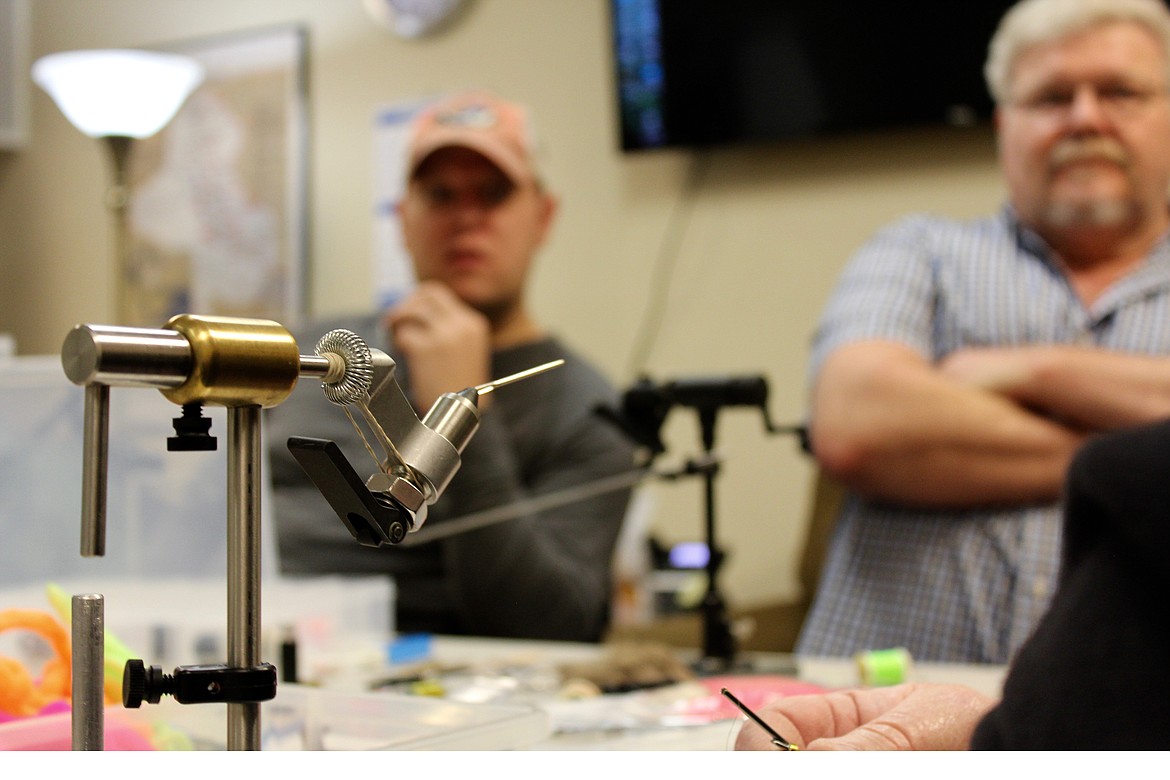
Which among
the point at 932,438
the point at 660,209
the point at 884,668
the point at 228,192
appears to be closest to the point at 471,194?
the point at 660,209

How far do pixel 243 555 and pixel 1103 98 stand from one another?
143 cm

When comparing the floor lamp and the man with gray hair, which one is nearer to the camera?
the man with gray hair

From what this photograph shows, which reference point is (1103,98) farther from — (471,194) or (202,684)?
(202,684)

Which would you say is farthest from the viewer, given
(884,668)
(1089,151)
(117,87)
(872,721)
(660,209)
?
(660,209)

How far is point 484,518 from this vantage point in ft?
4.64

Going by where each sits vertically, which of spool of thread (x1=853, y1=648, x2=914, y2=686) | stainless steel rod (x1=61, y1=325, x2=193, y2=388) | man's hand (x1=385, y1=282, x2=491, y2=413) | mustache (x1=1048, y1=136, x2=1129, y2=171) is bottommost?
spool of thread (x1=853, y1=648, x2=914, y2=686)

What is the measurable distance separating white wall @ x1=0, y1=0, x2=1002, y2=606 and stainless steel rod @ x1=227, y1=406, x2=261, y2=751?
1933 mm

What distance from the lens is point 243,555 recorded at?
0.38 m

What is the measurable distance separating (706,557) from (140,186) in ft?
8.33

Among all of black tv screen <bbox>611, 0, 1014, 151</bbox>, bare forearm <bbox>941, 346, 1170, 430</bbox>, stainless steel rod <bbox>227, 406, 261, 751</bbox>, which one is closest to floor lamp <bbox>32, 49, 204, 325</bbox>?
black tv screen <bbox>611, 0, 1014, 151</bbox>

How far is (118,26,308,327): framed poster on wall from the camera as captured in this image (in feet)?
9.86

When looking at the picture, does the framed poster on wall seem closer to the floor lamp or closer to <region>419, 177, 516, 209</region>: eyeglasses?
the floor lamp

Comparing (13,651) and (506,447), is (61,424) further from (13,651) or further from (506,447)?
(506,447)

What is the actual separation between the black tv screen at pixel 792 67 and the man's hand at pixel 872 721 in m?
1.94
